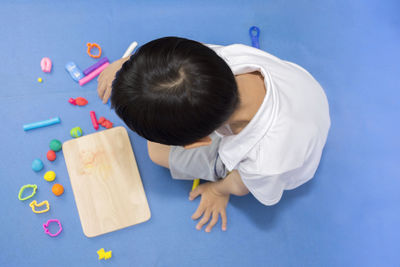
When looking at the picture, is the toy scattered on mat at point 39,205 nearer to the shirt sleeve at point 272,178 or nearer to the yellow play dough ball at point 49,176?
the yellow play dough ball at point 49,176

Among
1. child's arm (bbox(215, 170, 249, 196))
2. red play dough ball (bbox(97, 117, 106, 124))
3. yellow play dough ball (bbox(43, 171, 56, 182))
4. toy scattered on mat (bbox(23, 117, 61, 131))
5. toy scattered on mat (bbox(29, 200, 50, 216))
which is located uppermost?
toy scattered on mat (bbox(23, 117, 61, 131))

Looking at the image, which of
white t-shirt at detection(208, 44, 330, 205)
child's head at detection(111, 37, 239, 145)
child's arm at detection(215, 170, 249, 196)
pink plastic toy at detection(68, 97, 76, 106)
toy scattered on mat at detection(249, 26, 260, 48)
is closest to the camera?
child's head at detection(111, 37, 239, 145)

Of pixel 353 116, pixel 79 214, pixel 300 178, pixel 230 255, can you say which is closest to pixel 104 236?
pixel 79 214

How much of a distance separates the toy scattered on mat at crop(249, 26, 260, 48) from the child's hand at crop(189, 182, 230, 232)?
422 mm

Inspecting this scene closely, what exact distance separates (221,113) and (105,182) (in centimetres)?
46

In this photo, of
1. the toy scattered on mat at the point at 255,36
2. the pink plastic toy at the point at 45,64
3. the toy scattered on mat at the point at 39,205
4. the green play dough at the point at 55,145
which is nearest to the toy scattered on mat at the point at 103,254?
the toy scattered on mat at the point at 39,205

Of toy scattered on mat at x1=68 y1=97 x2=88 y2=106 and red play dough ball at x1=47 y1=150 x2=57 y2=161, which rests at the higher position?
toy scattered on mat at x1=68 y1=97 x2=88 y2=106

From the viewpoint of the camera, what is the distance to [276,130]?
1.68ft

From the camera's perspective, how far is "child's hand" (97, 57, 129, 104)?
0.75 meters

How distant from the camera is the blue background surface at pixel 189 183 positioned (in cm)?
76

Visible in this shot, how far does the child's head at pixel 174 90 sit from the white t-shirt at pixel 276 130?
3.9 inches

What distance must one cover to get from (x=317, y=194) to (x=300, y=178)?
0.24 m

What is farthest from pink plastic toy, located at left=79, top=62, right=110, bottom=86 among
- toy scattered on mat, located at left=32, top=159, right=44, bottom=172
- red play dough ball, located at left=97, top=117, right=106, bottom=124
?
toy scattered on mat, located at left=32, top=159, right=44, bottom=172

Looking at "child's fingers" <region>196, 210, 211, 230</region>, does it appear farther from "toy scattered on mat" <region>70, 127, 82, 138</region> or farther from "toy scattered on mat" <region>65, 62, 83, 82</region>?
"toy scattered on mat" <region>65, 62, 83, 82</region>
